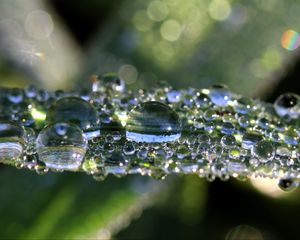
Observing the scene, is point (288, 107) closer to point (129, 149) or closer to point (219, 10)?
point (129, 149)

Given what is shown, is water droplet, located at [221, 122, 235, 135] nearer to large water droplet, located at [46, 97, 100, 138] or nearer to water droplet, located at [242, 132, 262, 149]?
water droplet, located at [242, 132, 262, 149]

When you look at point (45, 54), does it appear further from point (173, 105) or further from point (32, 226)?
point (173, 105)

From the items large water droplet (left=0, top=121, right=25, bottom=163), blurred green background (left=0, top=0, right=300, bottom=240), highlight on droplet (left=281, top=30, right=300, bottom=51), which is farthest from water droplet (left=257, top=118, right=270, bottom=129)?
highlight on droplet (left=281, top=30, right=300, bottom=51)

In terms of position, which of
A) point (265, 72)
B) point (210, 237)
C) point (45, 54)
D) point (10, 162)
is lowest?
point (10, 162)

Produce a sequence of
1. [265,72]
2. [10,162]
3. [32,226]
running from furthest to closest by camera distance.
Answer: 1. [265,72]
2. [32,226]
3. [10,162]

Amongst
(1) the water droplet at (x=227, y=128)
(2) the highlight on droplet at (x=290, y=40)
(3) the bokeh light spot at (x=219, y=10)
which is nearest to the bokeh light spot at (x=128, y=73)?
(3) the bokeh light spot at (x=219, y=10)

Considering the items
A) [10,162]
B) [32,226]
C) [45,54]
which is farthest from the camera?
[45,54]

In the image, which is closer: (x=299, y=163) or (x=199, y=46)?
(x=299, y=163)

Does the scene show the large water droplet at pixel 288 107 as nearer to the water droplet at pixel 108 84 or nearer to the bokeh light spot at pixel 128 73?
the water droplet at pixel 108 84

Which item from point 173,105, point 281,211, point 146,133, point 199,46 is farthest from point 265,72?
point 146,133
